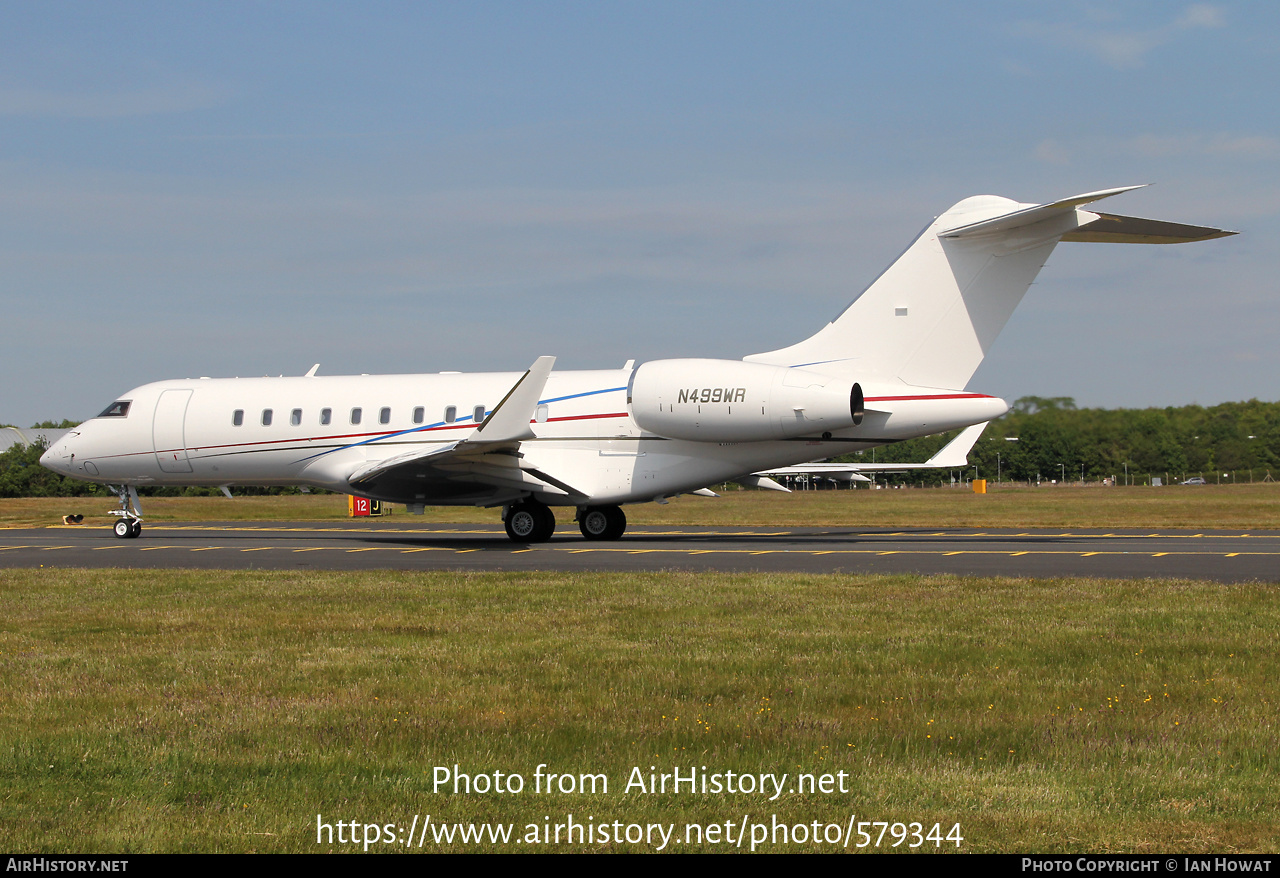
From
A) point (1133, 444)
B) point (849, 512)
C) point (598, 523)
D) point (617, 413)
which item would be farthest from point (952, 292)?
point (1133, 444)

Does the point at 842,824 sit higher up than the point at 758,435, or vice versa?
the point at 758,435

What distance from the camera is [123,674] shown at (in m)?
8.19

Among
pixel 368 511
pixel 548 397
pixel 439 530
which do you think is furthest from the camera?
pixel 368 511

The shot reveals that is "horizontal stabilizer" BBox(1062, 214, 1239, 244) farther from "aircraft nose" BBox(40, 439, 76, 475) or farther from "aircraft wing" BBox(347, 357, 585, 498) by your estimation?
"aircraft nose" BBox(40, 439, 76, 475)

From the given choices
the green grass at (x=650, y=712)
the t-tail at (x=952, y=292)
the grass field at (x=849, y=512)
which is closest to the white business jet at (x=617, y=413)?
the t-tail at (x=952, y=292)

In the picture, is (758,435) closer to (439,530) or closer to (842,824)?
(439,530)

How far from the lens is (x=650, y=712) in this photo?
22.3 ft

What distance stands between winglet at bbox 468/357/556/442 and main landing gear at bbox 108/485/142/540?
10300mm

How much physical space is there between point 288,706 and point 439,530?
2361 centimetres

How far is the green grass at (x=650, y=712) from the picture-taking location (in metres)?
4.93

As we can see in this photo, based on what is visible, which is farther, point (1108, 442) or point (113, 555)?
point (1108, 442)

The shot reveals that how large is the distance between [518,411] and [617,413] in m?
2.61
